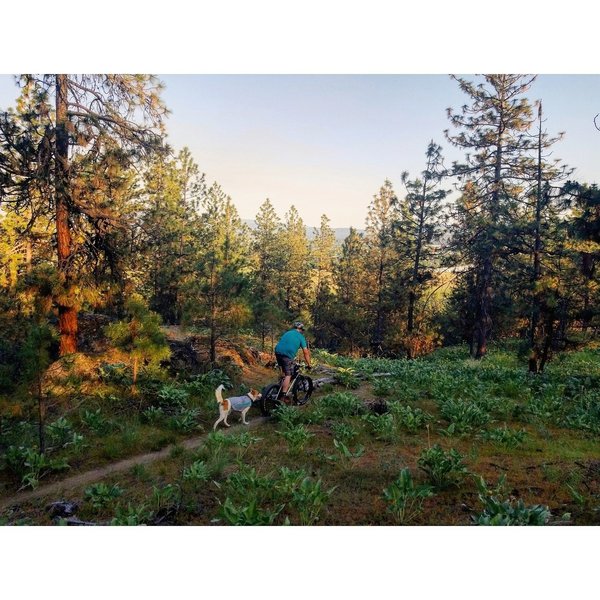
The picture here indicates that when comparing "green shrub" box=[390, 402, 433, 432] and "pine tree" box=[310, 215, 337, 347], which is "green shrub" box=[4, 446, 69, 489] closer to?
"green shrub" box=[390, 402, 433, 432]

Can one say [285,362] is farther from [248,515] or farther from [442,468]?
[248,515]

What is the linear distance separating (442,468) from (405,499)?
0.88 metres

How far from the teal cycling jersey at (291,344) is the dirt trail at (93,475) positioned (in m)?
2.06

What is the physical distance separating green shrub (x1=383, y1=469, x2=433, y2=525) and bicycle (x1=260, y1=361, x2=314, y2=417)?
4.07 meters

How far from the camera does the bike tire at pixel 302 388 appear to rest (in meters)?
9.23

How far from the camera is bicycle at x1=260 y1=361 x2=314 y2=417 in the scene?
→ 8438mm

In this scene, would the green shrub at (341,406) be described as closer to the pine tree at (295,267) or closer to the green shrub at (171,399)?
the green shrub at (171,399)

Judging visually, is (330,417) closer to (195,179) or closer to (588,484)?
(588,484)

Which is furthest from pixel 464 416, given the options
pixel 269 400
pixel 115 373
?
pixel 115 373

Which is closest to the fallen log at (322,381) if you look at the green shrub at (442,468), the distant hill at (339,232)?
the green shrub at (442,468)

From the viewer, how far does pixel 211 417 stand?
8266mm

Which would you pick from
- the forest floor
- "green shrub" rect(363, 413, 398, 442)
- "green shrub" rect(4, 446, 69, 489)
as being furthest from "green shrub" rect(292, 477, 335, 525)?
"green shrub" rect(4, 446, 69, 489)

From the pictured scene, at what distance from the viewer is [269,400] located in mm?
8555
